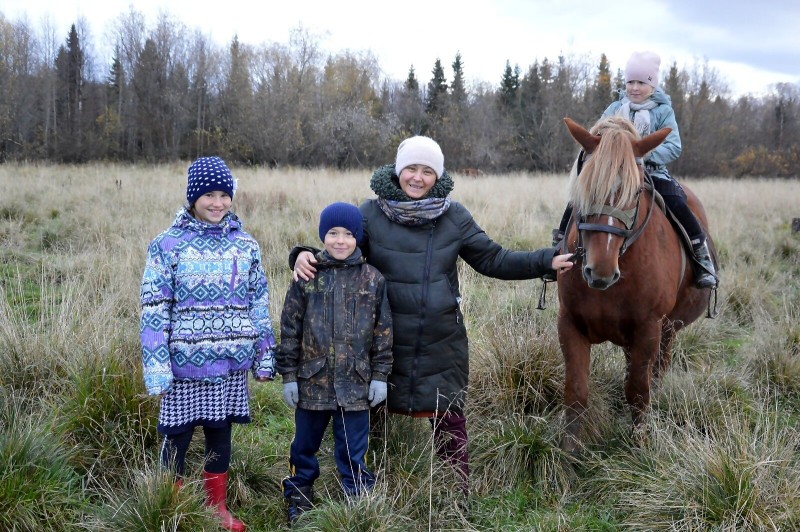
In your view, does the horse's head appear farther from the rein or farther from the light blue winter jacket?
the light blue winter jacket

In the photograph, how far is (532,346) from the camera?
154 inches

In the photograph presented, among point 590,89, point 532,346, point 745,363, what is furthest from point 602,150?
point 590,89

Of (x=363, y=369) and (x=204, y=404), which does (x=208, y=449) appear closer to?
(x=204, y=404)

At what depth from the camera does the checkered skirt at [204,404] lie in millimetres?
2693

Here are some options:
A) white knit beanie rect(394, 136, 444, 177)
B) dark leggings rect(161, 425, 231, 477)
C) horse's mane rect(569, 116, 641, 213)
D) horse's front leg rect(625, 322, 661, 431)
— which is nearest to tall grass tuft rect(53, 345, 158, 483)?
dark leggings rect(161, 425, 231, 477)

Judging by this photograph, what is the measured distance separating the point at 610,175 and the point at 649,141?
386mm

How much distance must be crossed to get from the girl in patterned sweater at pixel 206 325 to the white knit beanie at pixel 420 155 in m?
0.84

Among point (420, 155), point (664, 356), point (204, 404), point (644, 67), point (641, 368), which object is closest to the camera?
point (204, 404)

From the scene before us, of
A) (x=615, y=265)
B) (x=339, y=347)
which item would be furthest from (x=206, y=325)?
(x=615, y=265)

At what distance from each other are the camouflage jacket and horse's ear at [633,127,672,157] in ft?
5.02

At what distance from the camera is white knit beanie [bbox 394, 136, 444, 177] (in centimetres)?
296

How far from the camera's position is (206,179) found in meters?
2.70

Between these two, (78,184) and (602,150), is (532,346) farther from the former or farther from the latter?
(78,184)

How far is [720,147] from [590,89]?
8.82 metres
